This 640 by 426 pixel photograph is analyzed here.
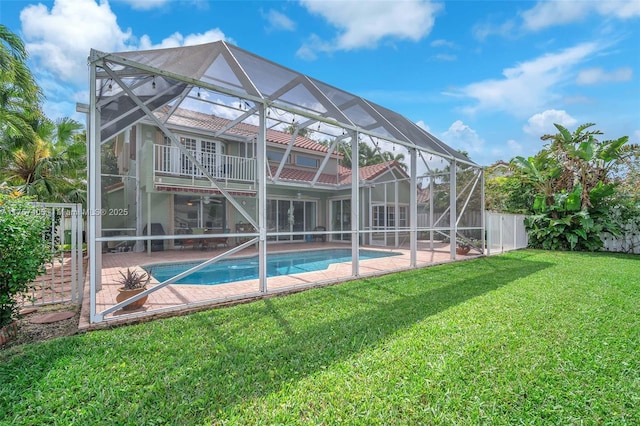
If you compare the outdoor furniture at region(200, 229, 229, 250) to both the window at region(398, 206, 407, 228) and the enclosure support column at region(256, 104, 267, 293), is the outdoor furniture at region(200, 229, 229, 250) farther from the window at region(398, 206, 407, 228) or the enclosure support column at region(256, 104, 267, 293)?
the window at region(398, 206, 407, 228)

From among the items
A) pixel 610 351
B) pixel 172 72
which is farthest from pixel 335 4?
pixel 610 351

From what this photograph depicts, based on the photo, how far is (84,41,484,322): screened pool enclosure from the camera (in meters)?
5.48

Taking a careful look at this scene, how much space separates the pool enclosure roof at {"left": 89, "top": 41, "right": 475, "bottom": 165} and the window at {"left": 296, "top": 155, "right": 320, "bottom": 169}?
8.20m

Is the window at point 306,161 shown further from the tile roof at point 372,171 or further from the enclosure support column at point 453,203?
the enclosure support column at point 453,203

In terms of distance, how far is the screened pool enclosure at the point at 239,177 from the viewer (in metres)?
5.48

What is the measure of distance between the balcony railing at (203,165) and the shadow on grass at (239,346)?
29.2 feet

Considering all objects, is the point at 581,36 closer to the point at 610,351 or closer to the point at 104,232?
the point at 610,351

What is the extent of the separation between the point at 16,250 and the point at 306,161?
48.8ft

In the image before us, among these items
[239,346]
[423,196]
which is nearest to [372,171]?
[423,196]

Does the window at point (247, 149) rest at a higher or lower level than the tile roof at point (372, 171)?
higher

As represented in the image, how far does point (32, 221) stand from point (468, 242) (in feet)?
41.1

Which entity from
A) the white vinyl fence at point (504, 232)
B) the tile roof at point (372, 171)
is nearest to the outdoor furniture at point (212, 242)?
the tile roof at point (372, 171)

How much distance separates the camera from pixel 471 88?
54.1ft

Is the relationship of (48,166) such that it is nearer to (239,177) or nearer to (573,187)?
(239,177)
